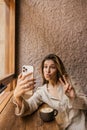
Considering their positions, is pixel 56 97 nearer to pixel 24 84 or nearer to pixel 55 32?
pixel 24 84

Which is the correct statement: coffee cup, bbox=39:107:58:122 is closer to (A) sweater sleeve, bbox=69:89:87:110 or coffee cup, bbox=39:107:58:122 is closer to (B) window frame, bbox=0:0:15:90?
(A) sweater sleeve, bbox=69:89:87:110

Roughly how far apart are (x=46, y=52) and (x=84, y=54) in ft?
→ 1.11

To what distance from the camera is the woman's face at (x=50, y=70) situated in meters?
1.25

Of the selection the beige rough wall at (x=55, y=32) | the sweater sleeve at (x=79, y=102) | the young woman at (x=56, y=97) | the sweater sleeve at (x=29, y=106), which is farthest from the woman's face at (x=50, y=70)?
the beige rough wall at (x=55, y=32)

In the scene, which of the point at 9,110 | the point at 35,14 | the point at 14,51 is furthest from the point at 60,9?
the point at 9,110

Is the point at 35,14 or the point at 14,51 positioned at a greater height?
the point at 35,14

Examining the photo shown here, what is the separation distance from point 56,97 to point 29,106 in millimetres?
185

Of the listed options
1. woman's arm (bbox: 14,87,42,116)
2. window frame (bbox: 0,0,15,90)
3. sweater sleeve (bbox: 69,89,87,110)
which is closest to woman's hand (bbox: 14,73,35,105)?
woman's arm (bbox: 14,87,42,116)

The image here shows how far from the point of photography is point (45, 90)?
1274 millimetres

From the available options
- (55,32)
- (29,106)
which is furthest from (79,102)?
(55,32)

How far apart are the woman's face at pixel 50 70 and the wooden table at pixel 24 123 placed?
25 cm

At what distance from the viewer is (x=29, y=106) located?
1115 millimetres

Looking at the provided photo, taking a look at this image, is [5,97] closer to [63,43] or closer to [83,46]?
[63,43]

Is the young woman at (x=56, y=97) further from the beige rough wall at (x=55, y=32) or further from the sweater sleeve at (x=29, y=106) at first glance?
the beige rough wall at (x=55, y=32)
